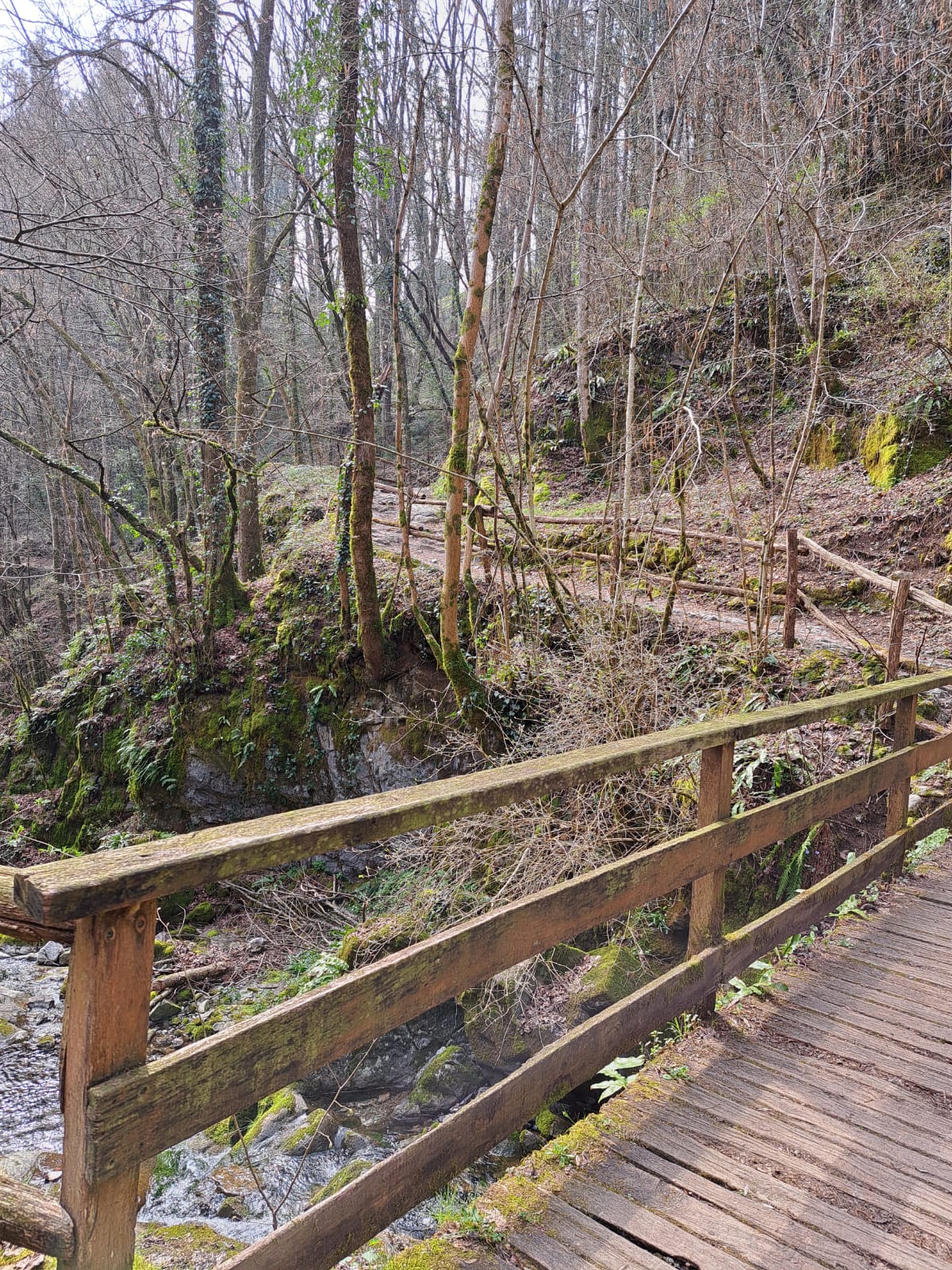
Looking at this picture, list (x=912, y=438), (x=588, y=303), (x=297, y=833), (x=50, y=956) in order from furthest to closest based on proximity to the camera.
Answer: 1. (x=588, y=303)
2. (x=912, y=438)
3. (x=50, y=956)
4. (x=297, y=833)

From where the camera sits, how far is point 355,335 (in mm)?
9320

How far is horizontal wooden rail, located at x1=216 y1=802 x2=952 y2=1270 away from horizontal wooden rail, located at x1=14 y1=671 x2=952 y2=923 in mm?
794

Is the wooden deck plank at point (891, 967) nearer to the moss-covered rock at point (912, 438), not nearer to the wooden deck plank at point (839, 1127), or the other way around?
the wooden deck plank at point (839, 1127)

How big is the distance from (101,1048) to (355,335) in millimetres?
9079

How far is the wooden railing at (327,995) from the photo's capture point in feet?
4.44

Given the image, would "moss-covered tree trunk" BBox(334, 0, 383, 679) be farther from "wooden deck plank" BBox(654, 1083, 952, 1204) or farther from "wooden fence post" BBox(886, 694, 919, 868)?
"wooden deck plank" BBox(654, 1083, 952, 1204)

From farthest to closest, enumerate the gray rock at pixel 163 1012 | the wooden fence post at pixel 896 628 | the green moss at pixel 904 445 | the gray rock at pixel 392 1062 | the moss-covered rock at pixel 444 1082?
the green moss at pixel 904 445 → the gray rock at pixel 163 1012 → the wooden fence post at pixel 896 628 → the gray rock at pixel 392 1062 → the moss-covered rock at pixel 444 1082

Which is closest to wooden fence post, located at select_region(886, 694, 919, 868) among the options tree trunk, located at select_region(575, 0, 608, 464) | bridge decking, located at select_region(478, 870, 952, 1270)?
bridge decking, located at select_region(478, 870, 952, 1270)

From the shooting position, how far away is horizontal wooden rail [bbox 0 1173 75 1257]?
4.43 feet

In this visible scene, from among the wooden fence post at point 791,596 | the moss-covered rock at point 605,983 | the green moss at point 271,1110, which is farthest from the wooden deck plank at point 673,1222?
the wooden fence post at point 791,596

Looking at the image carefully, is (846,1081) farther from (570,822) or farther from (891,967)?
(570,822)

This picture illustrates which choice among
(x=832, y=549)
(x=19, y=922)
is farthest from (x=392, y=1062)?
(x=832, y=549)

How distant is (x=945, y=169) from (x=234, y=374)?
14451 millimetres

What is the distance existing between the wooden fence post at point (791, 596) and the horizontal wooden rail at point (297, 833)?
5993 millimetres
